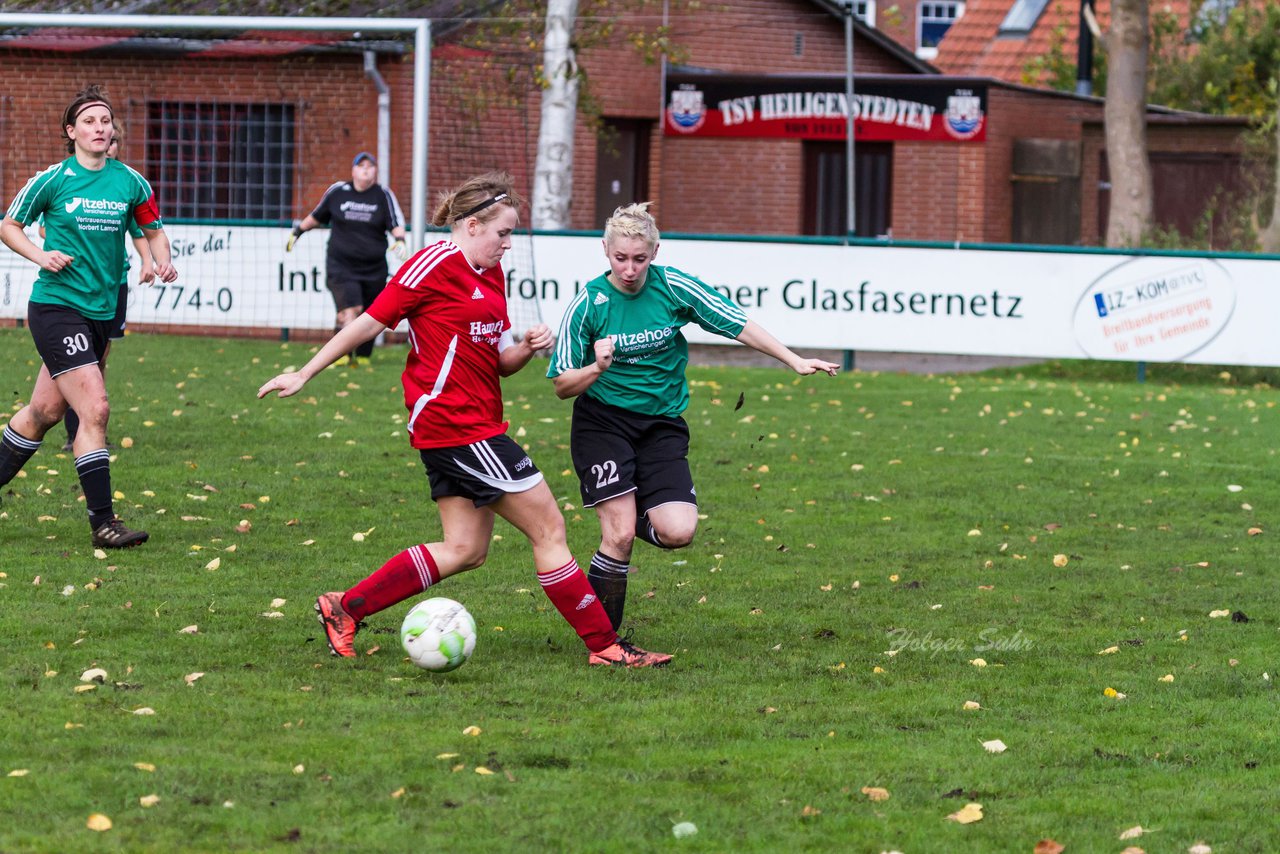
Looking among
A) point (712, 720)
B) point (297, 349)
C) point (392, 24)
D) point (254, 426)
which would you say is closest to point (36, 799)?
point (712, 720)

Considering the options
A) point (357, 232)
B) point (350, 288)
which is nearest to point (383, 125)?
point (357, 232)

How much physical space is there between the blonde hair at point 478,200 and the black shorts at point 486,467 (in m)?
0.77

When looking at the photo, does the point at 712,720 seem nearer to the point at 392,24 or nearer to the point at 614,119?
the point at 392,24

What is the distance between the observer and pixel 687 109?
25859mm

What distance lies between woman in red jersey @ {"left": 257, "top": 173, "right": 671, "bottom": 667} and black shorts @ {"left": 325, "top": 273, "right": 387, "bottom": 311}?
10698mm

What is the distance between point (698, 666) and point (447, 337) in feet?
5.07

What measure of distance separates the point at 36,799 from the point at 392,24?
12604 millimetres

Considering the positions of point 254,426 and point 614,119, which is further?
point 614,119

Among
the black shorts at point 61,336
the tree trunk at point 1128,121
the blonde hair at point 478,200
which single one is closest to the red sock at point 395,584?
the blonde hair at point 478,200

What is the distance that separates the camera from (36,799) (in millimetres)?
4676

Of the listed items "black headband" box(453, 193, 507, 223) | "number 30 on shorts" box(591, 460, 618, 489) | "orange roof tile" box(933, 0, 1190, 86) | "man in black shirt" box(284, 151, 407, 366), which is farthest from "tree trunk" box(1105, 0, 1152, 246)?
"black headband" box(453, 193, 507, 223)

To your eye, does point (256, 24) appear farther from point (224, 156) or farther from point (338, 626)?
point (338, 626)

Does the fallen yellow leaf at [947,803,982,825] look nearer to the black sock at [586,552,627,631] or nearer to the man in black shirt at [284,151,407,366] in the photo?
the black sock at [586,552,627,631]

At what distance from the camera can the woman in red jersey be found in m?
6.12
